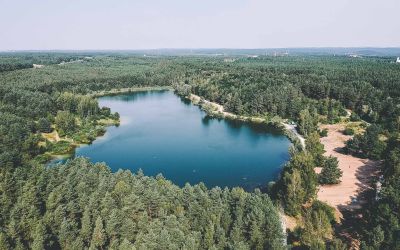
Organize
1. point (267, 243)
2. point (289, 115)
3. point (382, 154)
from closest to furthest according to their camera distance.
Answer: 1. point (267, 243)
2. point (382, 154)
3. point (289, 115)

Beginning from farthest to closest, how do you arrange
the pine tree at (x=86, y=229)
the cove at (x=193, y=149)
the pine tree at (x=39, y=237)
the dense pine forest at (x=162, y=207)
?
the cove at (x=193, y=149), the pine tree at (x=86, y=229), the dense pine forest at (x=162, y=207), the pine tree at (x=39, y=237)

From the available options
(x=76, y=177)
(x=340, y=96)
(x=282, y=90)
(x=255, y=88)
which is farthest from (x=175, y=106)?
(x=76, y=177)

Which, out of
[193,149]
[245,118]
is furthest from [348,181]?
[245,118]

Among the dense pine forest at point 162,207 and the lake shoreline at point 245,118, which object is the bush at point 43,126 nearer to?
the dense pine forest at point 162,207

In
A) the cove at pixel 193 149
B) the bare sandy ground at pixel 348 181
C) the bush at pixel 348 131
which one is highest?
the bush at pixel 348 131

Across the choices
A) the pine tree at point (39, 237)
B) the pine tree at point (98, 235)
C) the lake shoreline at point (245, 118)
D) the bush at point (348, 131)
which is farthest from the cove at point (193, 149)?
the pine tree at point (39, 237)

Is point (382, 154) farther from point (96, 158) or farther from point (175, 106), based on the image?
point (175, 106)

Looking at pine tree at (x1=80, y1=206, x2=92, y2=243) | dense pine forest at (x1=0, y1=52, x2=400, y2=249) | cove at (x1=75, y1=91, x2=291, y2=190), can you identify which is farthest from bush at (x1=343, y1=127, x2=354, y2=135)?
pine tree at (x1=80, y1=206, x2=92, y2=243)

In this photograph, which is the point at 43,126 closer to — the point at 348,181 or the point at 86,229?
the point at 86,229
